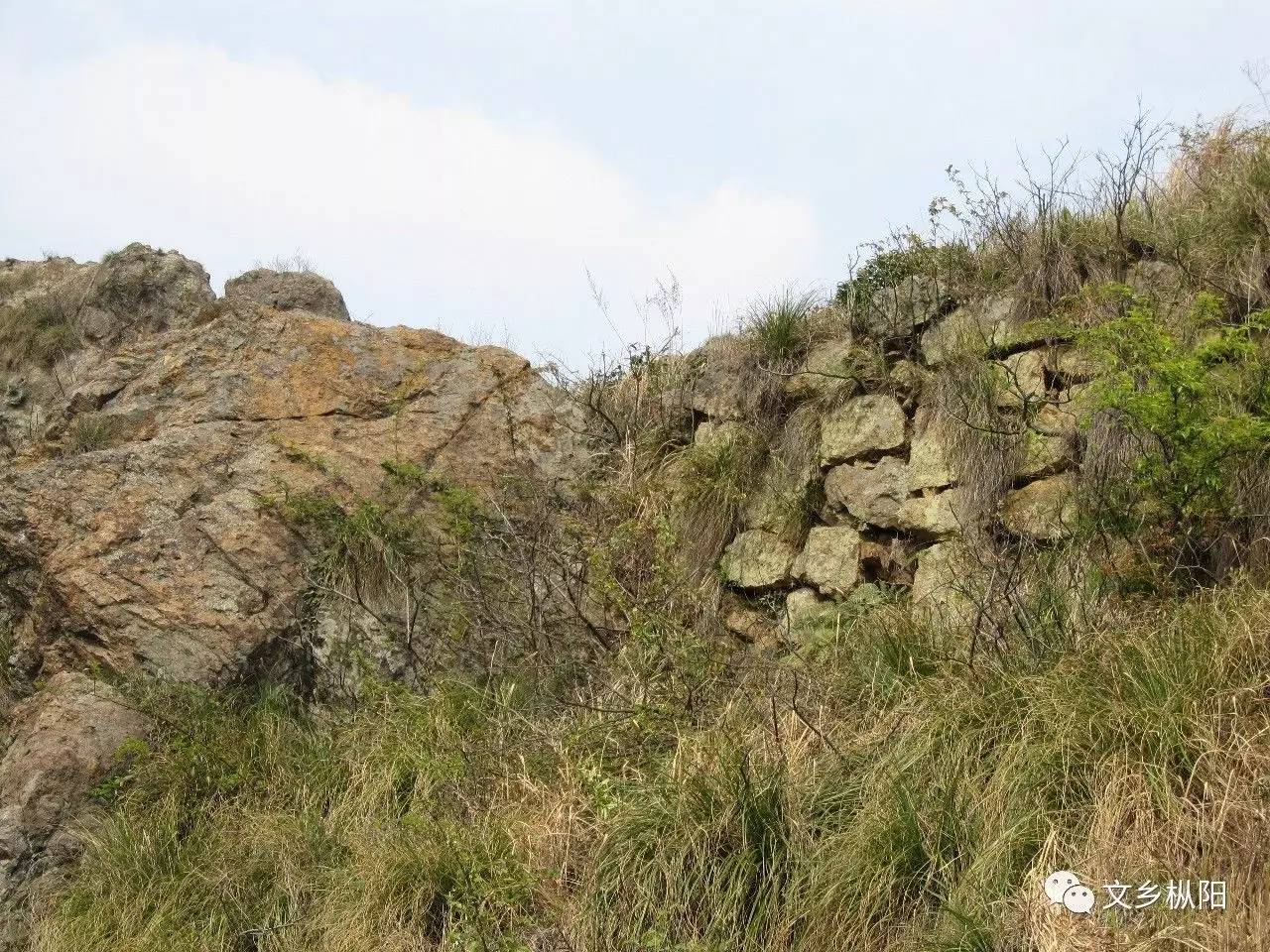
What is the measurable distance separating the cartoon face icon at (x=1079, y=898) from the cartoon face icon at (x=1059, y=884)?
0.04 ft

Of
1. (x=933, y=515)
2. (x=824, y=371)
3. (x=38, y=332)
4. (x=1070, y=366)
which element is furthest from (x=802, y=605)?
(x=38, y=332)

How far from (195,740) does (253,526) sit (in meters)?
1.34

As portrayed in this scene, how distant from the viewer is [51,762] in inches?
255

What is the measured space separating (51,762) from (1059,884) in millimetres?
4942

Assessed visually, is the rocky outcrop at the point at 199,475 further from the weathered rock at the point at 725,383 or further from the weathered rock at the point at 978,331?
the weathered rock at the point at 978,331

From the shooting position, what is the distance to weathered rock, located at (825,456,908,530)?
688 centimetres

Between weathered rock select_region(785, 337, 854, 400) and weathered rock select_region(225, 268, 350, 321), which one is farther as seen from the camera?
weathered rock select_region(225, 268, 350, 321)

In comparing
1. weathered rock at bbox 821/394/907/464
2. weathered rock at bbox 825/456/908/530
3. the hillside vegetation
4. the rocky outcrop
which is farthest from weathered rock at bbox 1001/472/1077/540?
the rocky outcrop

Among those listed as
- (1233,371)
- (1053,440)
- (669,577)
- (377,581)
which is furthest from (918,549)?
(377,581)

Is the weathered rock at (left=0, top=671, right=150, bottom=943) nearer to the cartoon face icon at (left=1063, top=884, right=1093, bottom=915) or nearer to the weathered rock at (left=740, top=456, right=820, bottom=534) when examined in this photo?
the weathered rock at (left=740, top=456, right=820, bottom=534)

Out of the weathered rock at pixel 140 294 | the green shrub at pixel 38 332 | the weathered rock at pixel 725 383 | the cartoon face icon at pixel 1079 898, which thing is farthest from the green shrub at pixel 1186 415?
the green shrub at pixel 38 332

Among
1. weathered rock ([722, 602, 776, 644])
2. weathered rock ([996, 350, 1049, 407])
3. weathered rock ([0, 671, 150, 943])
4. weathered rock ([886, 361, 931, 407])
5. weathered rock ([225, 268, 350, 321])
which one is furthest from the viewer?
weathered rock ([225, 268, 350, 321])

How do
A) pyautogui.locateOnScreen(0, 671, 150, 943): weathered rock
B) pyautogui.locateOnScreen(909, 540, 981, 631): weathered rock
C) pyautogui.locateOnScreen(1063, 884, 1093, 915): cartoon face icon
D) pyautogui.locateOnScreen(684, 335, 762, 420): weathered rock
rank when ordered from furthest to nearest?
pyautogui.locateOnScreen(684, 335, 762, 420): weathered rock, pyautogui.locateOnScreen(0, 671, 150, 943): weathered rock, pyautogui.locateOnScreen(909, 540, 981, 631): weathered rock, pyautogui.locateOnScreen(1063, 884, 1093, 915): cartoon face icon

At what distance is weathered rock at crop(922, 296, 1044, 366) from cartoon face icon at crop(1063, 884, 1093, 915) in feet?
11.3
